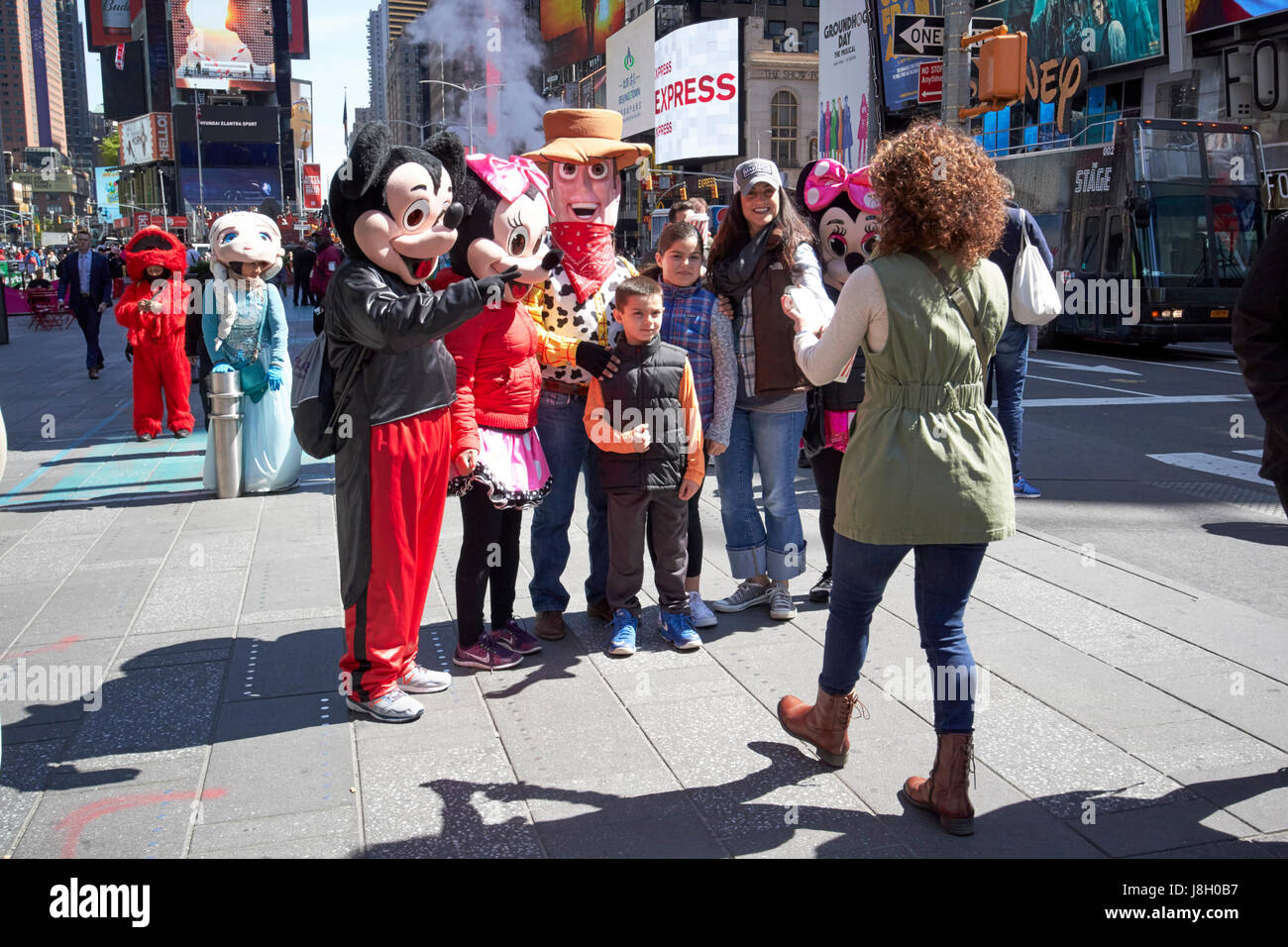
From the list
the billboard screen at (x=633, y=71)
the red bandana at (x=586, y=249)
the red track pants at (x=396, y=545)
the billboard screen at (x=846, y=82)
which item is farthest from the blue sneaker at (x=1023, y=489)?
the billboard screen at (x=633, y=71)

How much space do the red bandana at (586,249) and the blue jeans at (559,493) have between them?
0.53m

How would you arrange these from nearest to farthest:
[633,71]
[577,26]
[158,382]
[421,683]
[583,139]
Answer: [421,683] < [583,139] < [158,382] < [633,71] < [577,26]

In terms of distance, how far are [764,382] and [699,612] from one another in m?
1.06

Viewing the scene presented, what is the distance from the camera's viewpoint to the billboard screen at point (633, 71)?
6238cm

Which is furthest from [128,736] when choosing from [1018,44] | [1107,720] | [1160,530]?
[1018,44]

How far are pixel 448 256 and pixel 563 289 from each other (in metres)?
0.49

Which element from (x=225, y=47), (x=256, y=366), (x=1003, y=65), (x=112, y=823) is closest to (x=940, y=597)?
(x=112, y=823)

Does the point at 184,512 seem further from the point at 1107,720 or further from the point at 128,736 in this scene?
the point at 1107,720

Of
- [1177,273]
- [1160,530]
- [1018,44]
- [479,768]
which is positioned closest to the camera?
[479,768]

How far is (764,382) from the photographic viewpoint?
4.92 meters

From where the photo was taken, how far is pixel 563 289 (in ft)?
15.5

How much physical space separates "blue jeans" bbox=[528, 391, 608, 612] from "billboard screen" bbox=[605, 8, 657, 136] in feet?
192

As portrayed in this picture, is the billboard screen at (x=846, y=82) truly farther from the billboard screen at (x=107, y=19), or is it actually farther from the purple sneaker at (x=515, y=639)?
the billboard screen at (x=107, y=19)

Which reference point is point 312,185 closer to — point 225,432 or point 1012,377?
point 225,432
